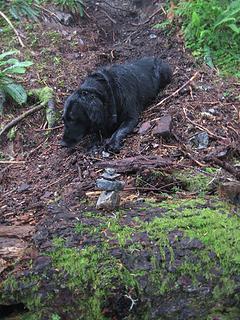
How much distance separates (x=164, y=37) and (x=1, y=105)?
131 inches

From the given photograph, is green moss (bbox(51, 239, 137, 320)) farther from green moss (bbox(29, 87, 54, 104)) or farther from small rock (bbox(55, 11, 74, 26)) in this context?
small rock (bbox(55, 11, 74, 26))

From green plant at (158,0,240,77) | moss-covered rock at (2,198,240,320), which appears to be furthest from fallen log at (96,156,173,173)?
green plant at (158,0,240,77)

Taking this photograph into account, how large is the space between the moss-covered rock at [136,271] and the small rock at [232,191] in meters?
0.21

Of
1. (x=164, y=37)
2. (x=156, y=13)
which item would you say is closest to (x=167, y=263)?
(x=164, y=37)

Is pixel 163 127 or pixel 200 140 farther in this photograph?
pixel 163 127

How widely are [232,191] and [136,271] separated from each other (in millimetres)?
1094

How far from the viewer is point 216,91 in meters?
6.27

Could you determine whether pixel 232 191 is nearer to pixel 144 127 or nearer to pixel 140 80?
pixel 144 127

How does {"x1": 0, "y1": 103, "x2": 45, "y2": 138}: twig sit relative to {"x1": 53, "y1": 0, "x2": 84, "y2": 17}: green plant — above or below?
below

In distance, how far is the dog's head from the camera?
A: 5.31 meters

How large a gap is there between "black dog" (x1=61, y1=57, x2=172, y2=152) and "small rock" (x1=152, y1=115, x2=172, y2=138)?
0.40 m

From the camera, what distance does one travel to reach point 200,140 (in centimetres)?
511

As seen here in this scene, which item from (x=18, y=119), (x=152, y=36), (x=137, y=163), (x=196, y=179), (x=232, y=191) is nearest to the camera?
(x=232, y=191)

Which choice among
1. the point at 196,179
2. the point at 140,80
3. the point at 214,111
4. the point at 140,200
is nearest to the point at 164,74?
the point at 140,80
